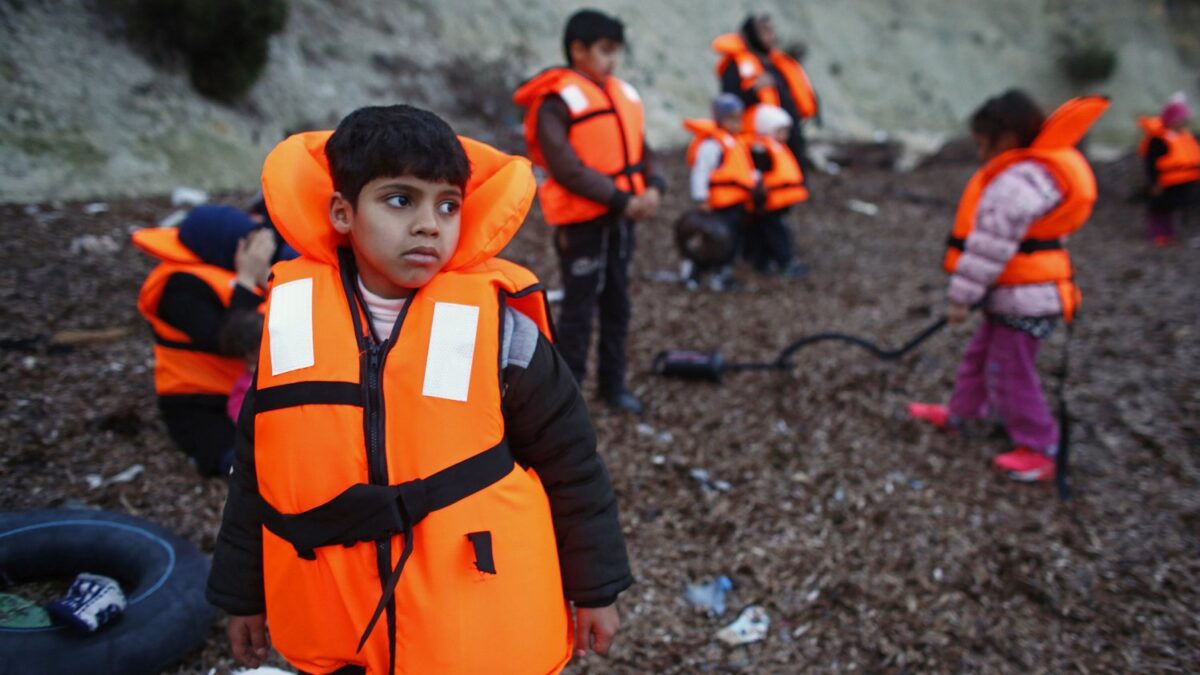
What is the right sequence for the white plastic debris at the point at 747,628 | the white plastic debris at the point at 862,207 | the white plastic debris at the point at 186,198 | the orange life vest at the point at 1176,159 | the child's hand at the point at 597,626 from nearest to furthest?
the child's hand at the point at 597,626, the white plastic debris at the point at 747,628, the white plastic debris at the point at 186,198, the orange life vest at the point at 1176,159, the white plastic debris at the point at 862,207

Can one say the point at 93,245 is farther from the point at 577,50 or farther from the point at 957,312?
the point at 957,312

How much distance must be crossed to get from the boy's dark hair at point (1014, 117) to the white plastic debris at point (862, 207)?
6289mm

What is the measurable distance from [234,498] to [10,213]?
5440 mm

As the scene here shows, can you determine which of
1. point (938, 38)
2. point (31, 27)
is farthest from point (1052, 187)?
point (938, 38)

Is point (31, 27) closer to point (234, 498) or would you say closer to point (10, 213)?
point (10, 213)

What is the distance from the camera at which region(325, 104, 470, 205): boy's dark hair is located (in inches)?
62.3

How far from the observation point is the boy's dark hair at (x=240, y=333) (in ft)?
10.5

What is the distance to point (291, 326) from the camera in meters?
1.61

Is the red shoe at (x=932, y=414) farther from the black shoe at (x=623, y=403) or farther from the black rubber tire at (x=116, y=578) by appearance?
the black rubber tire at (x=116, y=578)

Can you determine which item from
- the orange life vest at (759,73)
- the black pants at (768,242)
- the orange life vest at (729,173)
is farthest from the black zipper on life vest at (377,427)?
the orange life vest at (759,73)

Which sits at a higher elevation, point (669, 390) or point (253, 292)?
point (253, 292)

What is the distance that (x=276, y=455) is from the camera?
1.56 m

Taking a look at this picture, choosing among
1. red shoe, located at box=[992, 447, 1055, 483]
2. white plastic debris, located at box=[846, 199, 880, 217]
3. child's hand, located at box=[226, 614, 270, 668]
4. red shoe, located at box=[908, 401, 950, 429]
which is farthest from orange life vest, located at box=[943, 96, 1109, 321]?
white plastic debris, located at box=[846, 199, 880, 217]

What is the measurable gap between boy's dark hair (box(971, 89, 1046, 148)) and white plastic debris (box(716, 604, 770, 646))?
267cm
